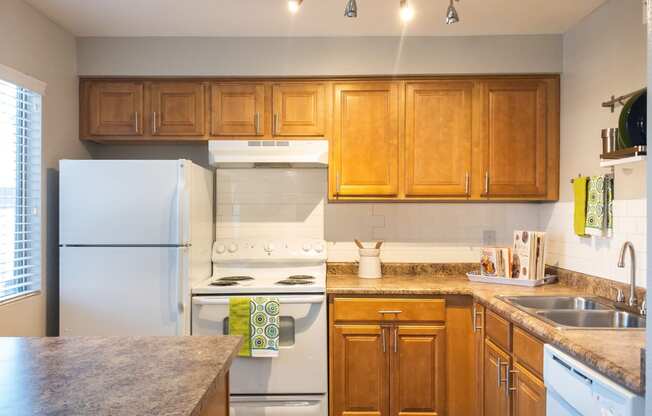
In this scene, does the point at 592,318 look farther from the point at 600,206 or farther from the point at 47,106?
the point at 47,106

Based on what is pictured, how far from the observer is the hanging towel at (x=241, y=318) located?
2.94 metres

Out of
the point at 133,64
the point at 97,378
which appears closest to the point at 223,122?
the point at 133,64

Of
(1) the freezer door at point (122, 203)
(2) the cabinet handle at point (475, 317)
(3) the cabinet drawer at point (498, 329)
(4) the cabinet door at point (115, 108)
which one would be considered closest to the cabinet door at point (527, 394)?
(3) the cabinet drawer at point (498, 329)

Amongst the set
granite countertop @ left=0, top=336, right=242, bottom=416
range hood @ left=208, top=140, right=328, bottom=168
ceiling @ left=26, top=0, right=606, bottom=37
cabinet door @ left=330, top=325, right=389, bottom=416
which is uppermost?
ceiling @ left=26, top=0, right=606, bottom=37

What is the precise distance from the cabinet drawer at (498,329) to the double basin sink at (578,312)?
0.34 feet

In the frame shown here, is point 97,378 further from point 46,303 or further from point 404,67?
point 404,67

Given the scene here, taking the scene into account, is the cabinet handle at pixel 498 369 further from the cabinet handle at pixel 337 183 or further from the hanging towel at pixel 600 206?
the cabinet handle at pixel 337 183

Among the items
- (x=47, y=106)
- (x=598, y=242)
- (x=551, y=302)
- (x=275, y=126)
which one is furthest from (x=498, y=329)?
(x=47, y=106)

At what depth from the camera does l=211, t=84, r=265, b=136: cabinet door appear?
10.9 feet

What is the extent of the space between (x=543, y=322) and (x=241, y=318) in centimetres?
165

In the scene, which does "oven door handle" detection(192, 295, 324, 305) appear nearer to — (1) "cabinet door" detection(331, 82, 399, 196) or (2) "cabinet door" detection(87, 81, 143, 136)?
(1) "cabinet door" detection(331, 82, 399, 196)

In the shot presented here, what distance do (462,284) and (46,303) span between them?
2.48 metres

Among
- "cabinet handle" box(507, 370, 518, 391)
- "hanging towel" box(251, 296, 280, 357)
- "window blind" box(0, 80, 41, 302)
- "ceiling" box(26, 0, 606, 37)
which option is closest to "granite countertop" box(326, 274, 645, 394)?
"cabinet handle" box(507, 370, 518, 391)

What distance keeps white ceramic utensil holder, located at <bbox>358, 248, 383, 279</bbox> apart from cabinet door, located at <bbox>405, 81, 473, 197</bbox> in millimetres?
461
